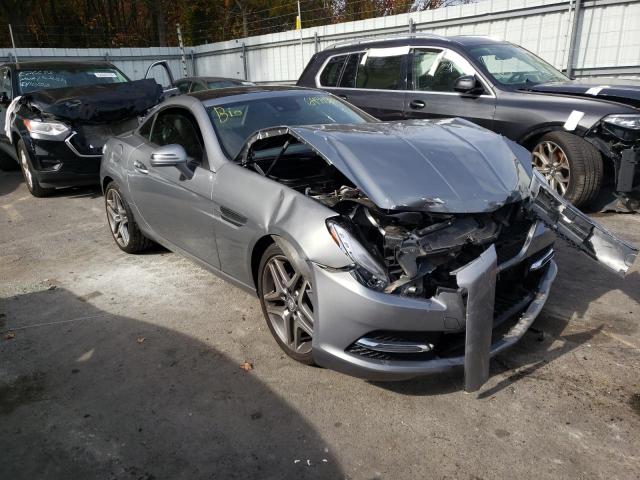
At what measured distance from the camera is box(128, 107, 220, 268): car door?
11.9ft

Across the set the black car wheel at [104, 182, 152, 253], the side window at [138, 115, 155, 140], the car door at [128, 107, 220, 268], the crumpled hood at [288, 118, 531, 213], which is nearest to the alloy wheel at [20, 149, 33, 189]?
the black car wheel at [104, 182, 152, 253]

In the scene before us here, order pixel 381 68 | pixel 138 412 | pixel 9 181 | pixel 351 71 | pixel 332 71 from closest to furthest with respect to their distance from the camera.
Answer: pixel 138 412 → pixel 381 68 → pixel 351 71 → pixel 332 71 → pixel 9 181

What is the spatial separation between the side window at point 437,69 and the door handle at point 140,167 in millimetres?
3483

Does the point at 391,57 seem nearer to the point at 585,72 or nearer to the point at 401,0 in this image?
the point at 585,72

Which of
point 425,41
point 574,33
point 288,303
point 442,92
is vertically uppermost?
point 574,33

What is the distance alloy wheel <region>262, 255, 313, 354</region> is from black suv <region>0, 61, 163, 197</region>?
4.85 metres

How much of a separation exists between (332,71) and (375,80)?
762 mm

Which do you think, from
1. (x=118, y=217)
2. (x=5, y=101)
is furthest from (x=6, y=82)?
(x=118, y=217)

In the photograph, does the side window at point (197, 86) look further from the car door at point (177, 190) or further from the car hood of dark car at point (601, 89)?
the car hood of dark car at point (601, 89)

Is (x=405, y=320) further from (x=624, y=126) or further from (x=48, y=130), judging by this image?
(x=48, y=130)

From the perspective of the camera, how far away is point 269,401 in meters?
2.80

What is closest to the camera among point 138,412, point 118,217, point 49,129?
point 138,412

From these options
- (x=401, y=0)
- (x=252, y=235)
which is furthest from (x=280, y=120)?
(x=401, y=0)

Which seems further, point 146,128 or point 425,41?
point 425,41
